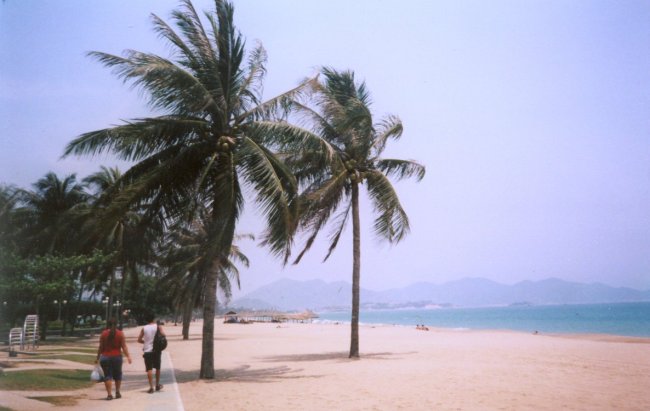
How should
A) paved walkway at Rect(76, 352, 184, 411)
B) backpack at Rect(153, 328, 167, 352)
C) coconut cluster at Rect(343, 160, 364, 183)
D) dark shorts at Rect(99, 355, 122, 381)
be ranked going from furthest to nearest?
coconut cluster at Rect(343, 160, 364, 183)
backpack at Rect(153, 328, 167, 352)
dark shorts at Rect(99, 355, 122, 381)
paved walkway at Rect(76, 352, 184, 411)

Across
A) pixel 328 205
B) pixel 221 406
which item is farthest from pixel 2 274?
pixel 221 406

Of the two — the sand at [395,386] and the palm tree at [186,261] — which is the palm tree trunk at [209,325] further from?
the palm tree at [186,261]

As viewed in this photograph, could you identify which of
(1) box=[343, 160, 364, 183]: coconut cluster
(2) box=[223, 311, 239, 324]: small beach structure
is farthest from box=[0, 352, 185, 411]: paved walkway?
(2) box=[223, 311, 239, 324]: small beach structure

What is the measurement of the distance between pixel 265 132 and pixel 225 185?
1.64 m

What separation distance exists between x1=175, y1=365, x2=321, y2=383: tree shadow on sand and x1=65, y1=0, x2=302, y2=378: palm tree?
723 millimetres

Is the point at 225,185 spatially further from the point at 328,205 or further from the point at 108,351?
the point at 328,205

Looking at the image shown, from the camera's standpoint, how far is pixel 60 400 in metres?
8.62

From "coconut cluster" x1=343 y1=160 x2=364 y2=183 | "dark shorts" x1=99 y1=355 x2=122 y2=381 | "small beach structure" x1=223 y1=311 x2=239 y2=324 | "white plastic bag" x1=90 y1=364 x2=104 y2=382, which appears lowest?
"small beach structure" x1=223 y1=311 x2=239 y2=324

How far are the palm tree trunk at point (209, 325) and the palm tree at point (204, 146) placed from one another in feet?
0.08

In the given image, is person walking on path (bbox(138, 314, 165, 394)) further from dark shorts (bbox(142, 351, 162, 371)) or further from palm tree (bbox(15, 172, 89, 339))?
palm tree (bbox(15, 172, 89, 339))

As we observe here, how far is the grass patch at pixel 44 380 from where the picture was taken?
9.47 metres

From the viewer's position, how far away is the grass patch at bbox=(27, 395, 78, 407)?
8330mm

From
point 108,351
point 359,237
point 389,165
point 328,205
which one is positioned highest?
point 389,165

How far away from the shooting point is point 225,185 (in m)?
11.7
